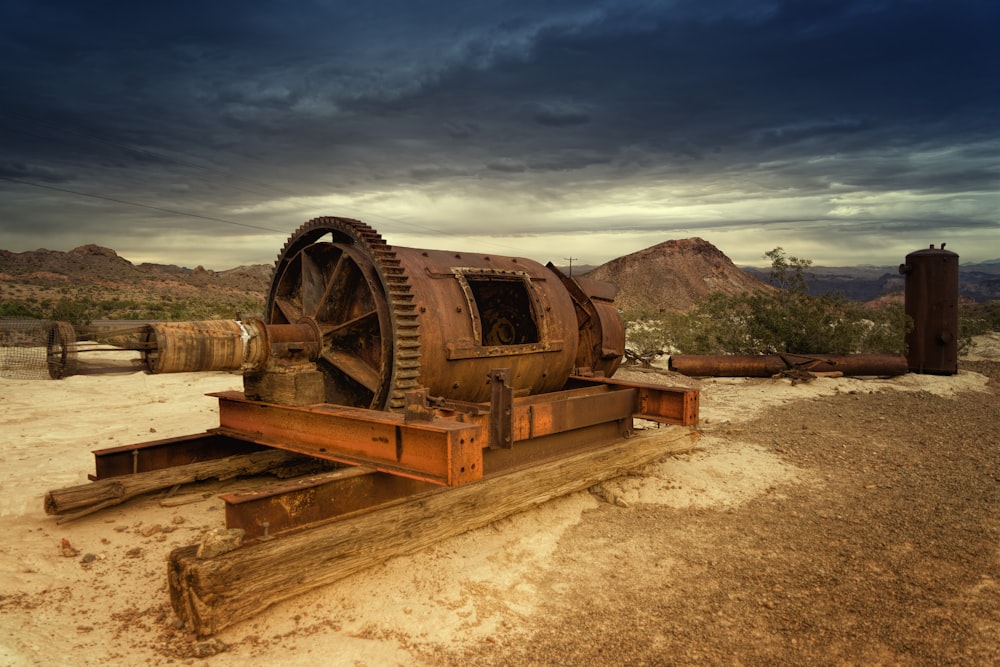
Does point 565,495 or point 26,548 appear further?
point 565,495

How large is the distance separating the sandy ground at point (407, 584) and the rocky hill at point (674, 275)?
55.4m

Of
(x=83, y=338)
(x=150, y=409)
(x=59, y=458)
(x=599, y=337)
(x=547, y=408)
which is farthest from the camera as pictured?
(x=150, y=409)

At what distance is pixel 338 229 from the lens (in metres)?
5.46

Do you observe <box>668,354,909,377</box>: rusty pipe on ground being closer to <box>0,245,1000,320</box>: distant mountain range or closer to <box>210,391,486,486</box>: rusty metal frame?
<box>210,391,486,486</box>: rusty metal frame

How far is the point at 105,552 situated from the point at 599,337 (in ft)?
16.1

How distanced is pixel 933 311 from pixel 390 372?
13.5 metres

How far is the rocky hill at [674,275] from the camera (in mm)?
62719

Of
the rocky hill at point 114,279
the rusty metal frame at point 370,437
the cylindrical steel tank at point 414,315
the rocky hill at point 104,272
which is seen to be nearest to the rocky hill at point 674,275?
the rocky hill at point 114,279

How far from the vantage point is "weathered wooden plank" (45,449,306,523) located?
4.70m

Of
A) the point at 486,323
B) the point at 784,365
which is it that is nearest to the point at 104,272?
the point at 784,365

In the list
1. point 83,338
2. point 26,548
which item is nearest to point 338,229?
point 83,338

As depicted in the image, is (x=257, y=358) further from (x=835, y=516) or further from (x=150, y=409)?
(x=150, y=409)

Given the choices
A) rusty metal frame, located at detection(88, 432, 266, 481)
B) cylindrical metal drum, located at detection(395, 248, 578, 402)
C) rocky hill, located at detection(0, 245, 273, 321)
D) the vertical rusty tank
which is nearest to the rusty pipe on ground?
the vertical rusty tank

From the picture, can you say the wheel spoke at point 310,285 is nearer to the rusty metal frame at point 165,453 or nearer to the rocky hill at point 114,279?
the rusty metal frame at point 165,453
